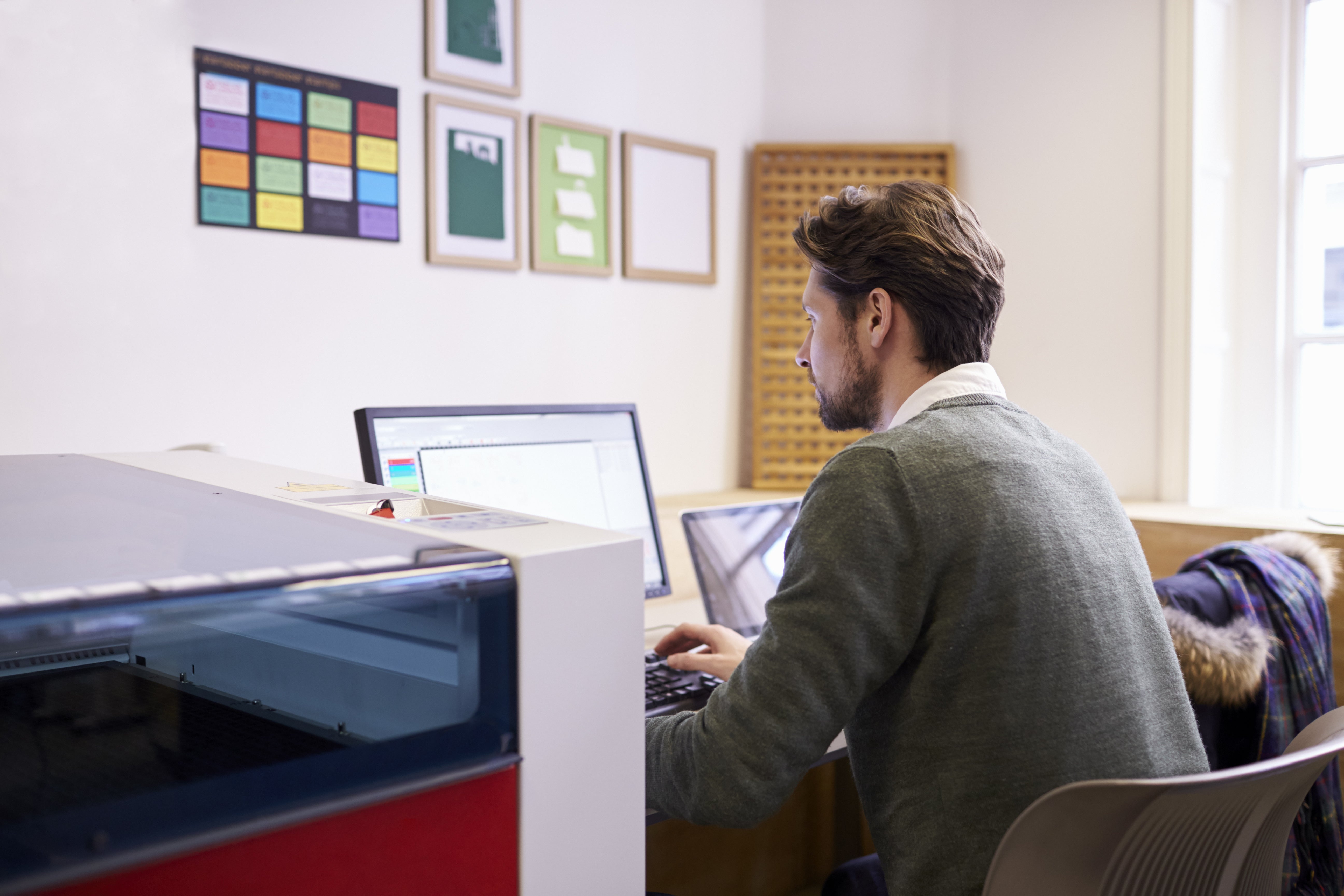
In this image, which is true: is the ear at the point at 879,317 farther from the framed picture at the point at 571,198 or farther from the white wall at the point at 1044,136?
the white wall at the point at 1044,136

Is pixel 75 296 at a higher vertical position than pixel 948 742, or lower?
higher

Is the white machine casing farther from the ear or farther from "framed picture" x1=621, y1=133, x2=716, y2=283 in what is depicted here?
"framed picture" x1=621, y1=133, x2=716, y2=283

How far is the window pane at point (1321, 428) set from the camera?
2.78 meters

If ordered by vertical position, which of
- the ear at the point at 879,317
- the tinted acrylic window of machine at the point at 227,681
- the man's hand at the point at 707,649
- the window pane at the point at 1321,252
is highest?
the window pane at the point at 1321,252

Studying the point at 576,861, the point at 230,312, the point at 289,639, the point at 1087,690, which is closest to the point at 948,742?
the point at 1087,690

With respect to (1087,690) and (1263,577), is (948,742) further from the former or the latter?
(1263,577)

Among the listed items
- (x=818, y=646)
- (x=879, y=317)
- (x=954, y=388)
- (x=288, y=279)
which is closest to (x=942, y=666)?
(x=818, y=646)

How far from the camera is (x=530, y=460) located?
1.56 metres

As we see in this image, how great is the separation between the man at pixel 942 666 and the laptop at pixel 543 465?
10.8 inches

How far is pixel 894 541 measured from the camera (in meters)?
0.96

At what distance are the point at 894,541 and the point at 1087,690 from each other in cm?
24

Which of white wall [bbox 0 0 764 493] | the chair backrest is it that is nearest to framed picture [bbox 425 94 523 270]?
Result: white wall [bbox 0 0 764 493]

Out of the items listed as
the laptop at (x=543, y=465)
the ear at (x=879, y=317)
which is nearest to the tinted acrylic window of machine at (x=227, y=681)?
the laptop at (x=543, y=465)

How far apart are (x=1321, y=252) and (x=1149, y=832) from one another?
2487 mm
